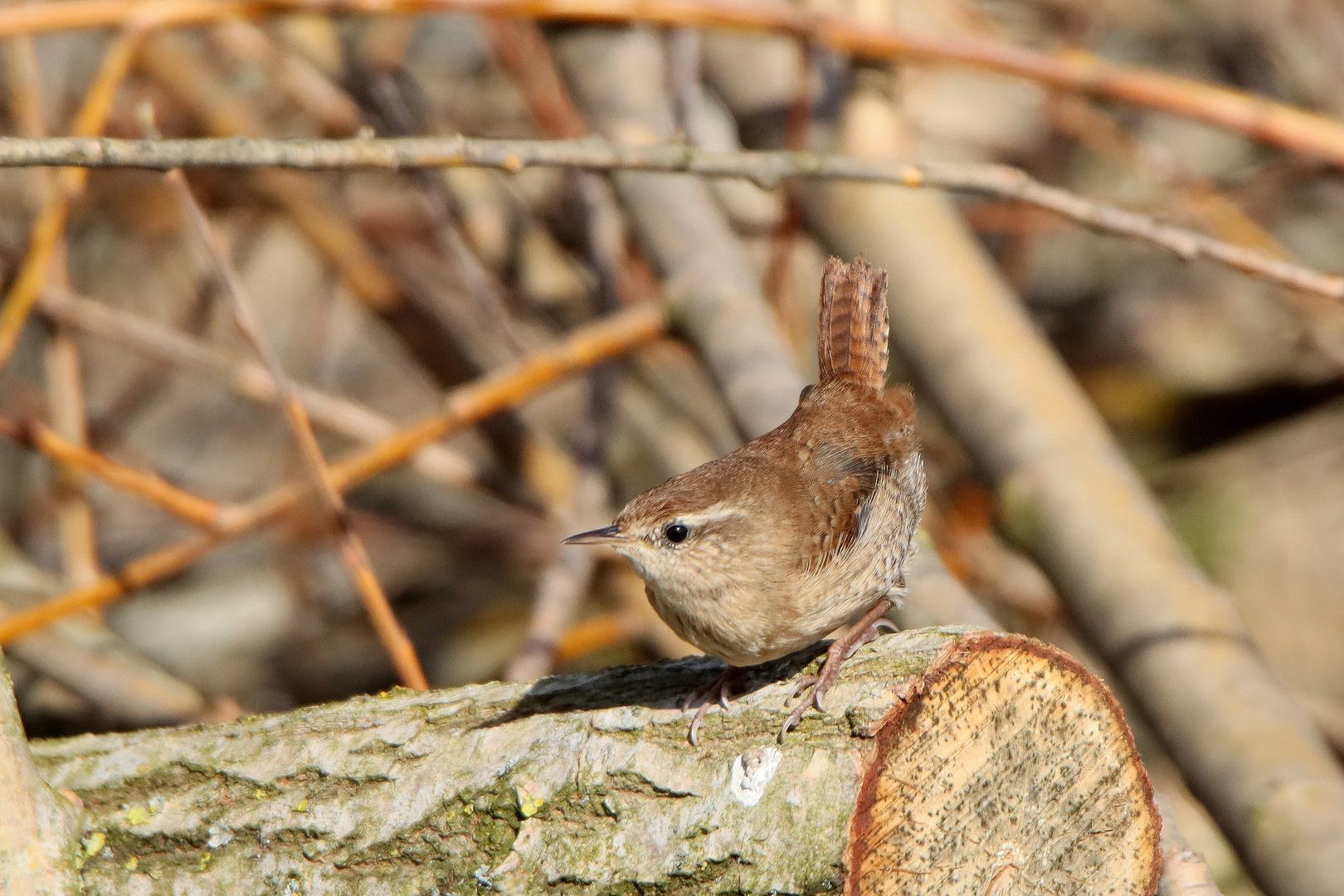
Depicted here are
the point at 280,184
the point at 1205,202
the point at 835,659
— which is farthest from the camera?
the point at 280,184

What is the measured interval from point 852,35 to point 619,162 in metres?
1.29

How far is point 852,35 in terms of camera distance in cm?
336

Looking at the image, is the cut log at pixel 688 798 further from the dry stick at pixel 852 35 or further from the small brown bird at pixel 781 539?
the dry stick at pixel 852 35

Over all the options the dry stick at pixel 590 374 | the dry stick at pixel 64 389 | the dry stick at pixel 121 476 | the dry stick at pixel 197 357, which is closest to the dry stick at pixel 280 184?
the dry stick at pixel 64 389

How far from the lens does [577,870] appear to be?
1888mm

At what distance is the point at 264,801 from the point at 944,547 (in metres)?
3.71

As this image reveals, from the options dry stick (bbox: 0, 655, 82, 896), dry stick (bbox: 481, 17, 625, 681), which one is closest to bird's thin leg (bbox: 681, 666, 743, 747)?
dry stick (bbox: 0, 655, 82, 896)

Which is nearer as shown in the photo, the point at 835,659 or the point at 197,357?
the point at 835,659

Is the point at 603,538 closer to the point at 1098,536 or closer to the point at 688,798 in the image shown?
the point at 688,798

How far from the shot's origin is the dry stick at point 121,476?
125 inches

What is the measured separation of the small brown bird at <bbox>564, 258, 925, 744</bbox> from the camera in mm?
2301

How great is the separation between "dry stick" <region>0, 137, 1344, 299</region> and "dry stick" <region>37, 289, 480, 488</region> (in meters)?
1.43

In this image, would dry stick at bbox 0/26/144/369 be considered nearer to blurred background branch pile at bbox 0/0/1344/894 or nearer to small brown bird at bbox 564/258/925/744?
blurred background branch pile at bbox 0/0/1344/894

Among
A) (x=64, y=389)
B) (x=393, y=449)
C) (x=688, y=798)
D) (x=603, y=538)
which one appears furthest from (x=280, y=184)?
(x=688, y=798)
